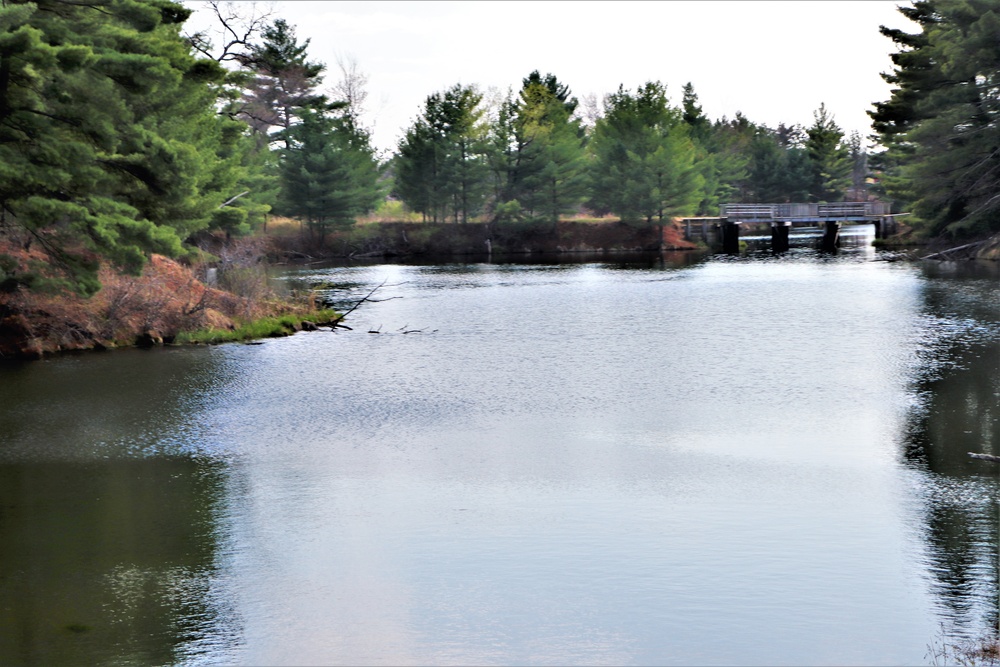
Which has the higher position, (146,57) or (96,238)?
(146,57)

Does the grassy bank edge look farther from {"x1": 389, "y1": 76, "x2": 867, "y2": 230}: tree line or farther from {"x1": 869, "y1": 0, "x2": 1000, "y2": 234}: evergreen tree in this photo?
{"x1": 389, "y1": 76, "x2": 867, "y2": 230}: tree line

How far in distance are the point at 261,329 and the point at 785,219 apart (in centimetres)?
5704

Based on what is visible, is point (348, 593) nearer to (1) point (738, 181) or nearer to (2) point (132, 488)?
(2) point (132, 488)

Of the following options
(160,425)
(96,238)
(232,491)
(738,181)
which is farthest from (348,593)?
(738,181)

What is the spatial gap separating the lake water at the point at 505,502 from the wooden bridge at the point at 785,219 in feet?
163

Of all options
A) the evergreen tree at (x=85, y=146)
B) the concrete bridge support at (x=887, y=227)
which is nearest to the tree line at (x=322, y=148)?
the evergreen tree at (x=85, y=146)

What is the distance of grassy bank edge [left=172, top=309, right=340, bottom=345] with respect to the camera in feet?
99.1

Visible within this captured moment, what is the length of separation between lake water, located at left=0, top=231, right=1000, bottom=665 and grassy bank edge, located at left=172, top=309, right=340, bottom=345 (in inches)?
48.3

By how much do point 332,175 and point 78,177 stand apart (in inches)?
1943

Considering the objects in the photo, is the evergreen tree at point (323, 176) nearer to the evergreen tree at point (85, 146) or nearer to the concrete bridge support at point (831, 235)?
the concrete bridge support at point (831, 235)

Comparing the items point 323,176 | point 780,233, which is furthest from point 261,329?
point 780,233

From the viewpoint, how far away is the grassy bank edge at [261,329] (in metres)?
30.2

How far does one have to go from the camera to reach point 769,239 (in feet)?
303

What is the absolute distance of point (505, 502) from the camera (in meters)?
14.2
